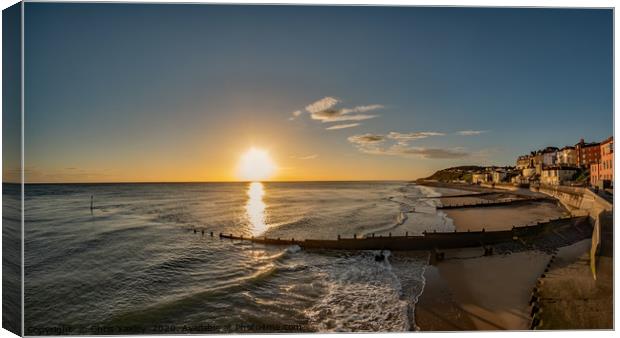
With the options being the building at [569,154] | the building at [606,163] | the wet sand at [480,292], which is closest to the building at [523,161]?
the building at [569,154]

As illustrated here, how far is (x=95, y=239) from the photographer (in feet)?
56.5

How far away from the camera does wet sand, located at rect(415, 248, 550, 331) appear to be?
6.59 m

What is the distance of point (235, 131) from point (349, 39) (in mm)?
2878

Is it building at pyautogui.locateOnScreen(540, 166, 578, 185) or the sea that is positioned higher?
building at pyautogui.locateOnScreen(540, 166, 578, 185)

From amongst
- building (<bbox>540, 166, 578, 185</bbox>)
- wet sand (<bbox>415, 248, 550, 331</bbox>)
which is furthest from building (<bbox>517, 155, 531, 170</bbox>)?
wet sand (<bbox>415, 248, 550, 331</bbox>)

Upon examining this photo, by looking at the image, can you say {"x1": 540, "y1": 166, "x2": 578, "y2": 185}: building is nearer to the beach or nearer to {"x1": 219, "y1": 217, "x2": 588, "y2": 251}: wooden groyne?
{"x1": 219, "y1": 217, "x2": 588, "y2": 251}: wooden groyne

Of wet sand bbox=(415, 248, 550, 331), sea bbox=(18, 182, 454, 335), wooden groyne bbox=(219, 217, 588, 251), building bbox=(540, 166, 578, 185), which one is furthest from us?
building bbox=(540, 166, 578, 185)

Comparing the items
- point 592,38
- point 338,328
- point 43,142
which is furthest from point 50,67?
point 592,38

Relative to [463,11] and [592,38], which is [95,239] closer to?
[463,11]

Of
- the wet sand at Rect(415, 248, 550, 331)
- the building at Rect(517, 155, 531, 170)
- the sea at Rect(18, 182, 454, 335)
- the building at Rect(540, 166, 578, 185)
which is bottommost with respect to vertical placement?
the sea at Rect(18, 182, 454, 335)

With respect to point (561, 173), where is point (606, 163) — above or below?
above

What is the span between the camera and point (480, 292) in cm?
→ 804

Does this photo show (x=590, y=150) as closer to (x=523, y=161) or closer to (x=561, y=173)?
(x=523, y=161)

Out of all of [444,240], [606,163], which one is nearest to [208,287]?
[444,240]
